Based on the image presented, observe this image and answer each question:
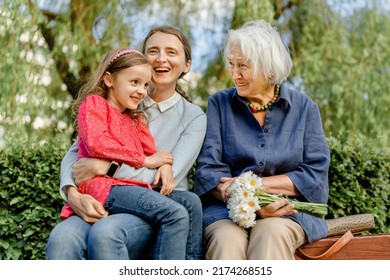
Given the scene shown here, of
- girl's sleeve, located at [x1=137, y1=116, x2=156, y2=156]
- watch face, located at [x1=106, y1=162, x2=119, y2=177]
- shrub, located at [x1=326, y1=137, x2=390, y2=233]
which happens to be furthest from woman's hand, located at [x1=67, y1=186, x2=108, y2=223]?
shrub, located at [x1=326, y1=137, x2=390, y2=233]

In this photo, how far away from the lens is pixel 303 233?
294 centimetres

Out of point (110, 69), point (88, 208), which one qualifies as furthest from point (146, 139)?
point (88, 208)

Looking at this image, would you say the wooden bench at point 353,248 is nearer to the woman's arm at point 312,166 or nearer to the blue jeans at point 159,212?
the woman's arm at point 312,166

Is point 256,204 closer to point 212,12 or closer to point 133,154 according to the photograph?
point 133,154

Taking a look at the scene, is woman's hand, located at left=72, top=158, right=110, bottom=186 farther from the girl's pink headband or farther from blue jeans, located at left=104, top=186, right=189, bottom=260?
the girl's pink headband

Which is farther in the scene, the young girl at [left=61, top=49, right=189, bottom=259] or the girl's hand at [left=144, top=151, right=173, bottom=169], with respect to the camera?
the girl's hand at [left=144, top=151, right=173, bottom=169]

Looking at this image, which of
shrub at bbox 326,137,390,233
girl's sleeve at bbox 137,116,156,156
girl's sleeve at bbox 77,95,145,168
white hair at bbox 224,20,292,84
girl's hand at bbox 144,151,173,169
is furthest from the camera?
shrub at bbox 326,137,390,233

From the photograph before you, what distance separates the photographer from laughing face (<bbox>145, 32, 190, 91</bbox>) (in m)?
3.17

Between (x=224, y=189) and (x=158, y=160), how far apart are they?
34 centimetres

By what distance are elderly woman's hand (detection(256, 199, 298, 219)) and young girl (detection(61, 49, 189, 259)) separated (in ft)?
1.26

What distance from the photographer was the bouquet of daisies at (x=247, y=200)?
2830 mm


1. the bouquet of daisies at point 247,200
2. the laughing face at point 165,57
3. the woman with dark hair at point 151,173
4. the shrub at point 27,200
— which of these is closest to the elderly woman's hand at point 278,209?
the bouquet of daisies at point 247,200
